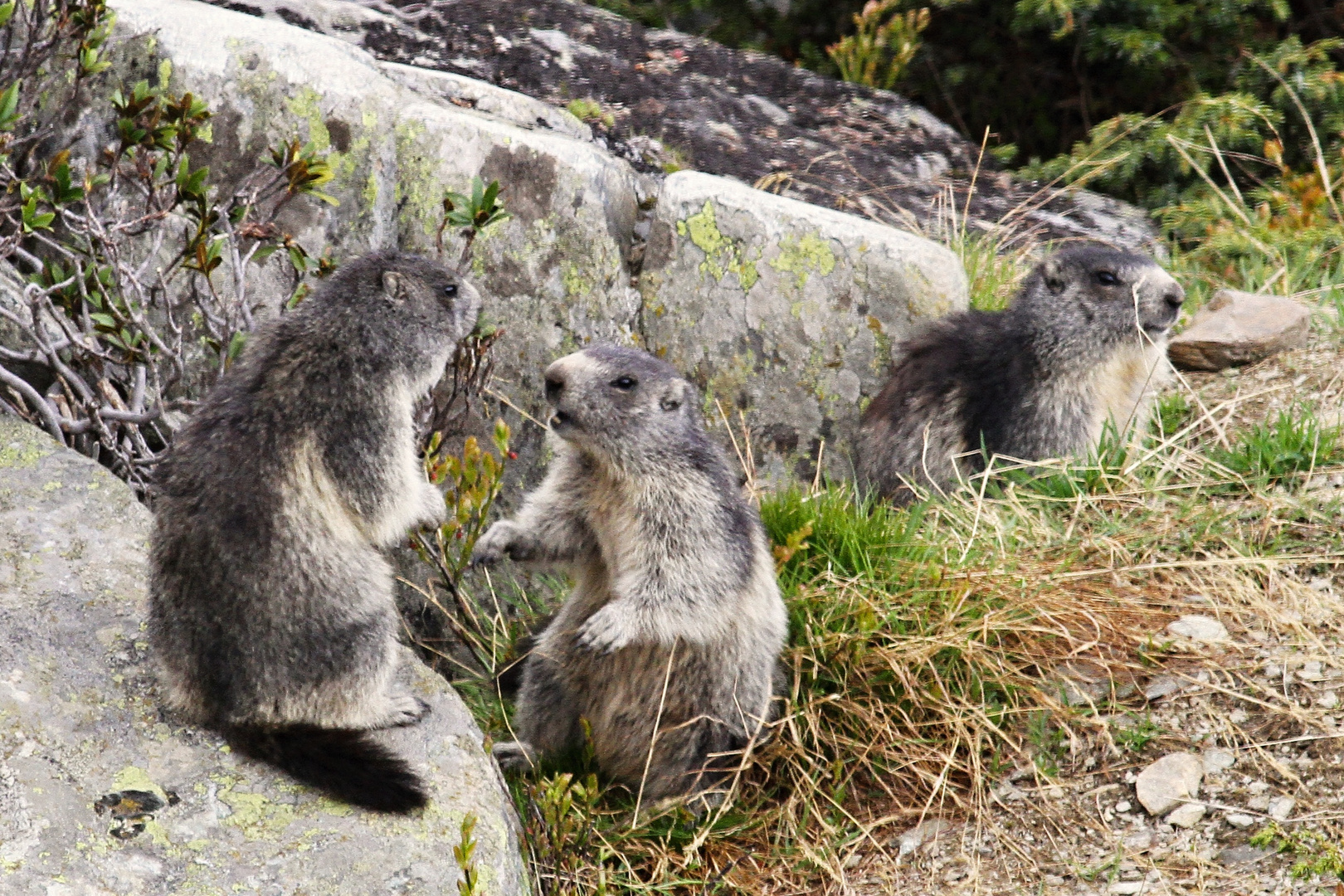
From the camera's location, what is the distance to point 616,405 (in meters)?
5.05

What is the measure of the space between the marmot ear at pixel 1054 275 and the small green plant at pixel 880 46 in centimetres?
308

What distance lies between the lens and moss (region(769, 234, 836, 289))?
6848mm

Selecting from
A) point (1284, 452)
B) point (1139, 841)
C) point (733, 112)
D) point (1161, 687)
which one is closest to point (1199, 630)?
point (1161, 687)

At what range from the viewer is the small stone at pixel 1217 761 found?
483cm

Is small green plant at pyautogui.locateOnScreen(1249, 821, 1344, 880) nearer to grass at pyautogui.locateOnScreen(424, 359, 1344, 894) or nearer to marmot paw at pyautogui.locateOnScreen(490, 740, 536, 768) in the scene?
grass at pyautogui.locateOnScreen(424, 359, 1344, 894)

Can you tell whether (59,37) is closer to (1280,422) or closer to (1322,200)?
(1280,422)

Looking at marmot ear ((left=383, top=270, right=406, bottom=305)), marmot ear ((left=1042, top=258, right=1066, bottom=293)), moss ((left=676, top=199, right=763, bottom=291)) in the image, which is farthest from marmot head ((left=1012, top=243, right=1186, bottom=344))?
marmot ear ((left=383, top=270, right=406, bottom=305))

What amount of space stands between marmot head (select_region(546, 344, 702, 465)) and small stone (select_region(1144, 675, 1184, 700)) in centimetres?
194

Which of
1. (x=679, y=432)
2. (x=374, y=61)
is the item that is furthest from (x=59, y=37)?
(x=679, y=432)

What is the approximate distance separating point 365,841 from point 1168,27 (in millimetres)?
8167

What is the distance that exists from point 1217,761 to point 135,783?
11.6 feet

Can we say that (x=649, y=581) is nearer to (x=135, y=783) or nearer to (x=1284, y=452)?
A: (x=135, y=783)

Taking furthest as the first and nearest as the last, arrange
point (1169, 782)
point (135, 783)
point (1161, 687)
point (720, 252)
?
point (720, 252)
point (1161, 687)
point (1169, 782)
point (135, 783)

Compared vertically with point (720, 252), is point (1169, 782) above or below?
below
